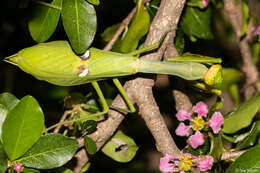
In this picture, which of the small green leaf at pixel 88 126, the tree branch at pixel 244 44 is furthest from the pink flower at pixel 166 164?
the tree branch at pixel 244 44

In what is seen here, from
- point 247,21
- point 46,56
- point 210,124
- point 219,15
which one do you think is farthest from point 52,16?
point 219,15

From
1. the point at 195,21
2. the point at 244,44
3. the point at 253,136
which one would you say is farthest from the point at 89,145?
the point at 244,44

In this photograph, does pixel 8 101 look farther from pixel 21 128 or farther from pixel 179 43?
pixel 179 43

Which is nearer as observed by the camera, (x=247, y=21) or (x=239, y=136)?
(x=239, y=136)

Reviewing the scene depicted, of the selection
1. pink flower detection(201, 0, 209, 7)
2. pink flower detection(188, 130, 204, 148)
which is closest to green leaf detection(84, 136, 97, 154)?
pink flower detection(188, 130, 204, 148)

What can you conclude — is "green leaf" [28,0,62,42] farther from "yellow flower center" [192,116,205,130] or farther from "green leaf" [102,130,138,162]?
"yellow flower center" [192,116,205,130]

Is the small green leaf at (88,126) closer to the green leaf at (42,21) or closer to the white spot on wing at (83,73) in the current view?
the white spot on wing at (83,73)

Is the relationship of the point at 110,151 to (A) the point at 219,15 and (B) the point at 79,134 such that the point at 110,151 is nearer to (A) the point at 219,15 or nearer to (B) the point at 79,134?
(B) the point at 79,134
